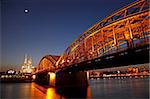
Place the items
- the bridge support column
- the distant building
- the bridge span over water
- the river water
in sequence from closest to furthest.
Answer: the bridge span over water < the river water < the bridge support column < the distant building

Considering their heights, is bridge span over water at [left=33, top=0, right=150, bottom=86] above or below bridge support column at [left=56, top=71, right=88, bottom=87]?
above

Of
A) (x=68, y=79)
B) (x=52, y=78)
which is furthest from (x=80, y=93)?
(x=52, y=78)

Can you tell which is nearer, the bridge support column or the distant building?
the bridge support column

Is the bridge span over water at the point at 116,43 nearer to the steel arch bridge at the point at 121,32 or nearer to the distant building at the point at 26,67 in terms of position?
the steel arch bridge at the point at 121,32

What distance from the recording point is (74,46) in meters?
41.8

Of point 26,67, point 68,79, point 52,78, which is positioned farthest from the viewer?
point 26,67

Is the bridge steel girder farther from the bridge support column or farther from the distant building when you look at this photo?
the distant building

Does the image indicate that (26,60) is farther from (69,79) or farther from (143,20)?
(143,20)

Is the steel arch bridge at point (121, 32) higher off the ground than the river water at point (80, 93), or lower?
higher

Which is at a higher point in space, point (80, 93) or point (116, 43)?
point (116, 43)

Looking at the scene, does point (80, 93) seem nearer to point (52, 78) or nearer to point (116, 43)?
point (116, 43)

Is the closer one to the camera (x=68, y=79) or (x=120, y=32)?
(x=120, y=32)

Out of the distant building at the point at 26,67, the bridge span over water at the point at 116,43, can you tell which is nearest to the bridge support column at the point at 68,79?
the bridge span over water at the point at 116,43

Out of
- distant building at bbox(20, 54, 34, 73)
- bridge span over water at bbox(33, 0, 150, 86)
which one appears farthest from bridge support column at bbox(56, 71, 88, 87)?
distant building at bbox(20, 54, 34, 73)
